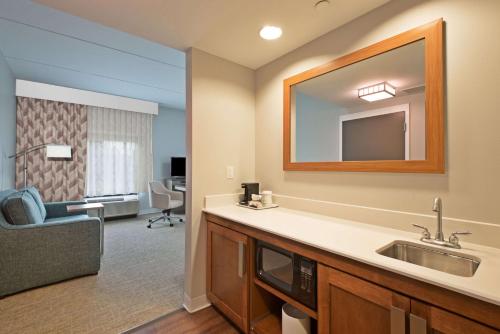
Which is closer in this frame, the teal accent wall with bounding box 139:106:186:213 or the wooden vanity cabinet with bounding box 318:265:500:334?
the wooden vanity cabinet with bounding box 318:265:500:334

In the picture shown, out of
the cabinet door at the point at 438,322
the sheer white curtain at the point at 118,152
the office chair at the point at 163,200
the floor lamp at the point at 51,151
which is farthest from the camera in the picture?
the sheer white curtain at the point at 118,152

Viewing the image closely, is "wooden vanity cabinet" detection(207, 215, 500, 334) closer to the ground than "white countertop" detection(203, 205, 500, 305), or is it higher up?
closer to the ground

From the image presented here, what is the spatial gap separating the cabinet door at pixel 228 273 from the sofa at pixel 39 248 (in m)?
1.51

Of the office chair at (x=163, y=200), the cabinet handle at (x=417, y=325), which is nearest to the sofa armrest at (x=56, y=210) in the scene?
the office chair at (x=163, y=200)

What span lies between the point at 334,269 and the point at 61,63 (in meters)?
4.31

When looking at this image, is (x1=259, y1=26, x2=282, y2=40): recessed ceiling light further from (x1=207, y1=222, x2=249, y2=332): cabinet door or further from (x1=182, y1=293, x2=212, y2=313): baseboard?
(x1=182, y1=293, x2=212, y2=313): baseboard

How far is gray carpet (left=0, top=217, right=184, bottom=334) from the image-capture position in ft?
5.67

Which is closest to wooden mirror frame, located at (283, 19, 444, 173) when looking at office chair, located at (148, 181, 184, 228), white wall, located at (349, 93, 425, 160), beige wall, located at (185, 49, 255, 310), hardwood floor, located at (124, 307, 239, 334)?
white wall, located at (349, 93, 425, 160)

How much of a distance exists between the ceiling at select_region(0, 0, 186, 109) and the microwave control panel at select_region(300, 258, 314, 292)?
2852mm

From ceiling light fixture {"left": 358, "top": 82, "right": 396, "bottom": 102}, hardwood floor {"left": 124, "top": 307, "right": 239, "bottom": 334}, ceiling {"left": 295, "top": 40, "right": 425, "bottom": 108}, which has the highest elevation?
ceiling {"left": 295, "top": 40, "right": 425, "bottom": 108}

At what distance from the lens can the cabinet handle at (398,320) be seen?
0.83 m

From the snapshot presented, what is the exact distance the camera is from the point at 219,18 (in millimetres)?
1608

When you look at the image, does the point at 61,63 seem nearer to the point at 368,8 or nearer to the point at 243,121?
the point at 243,121

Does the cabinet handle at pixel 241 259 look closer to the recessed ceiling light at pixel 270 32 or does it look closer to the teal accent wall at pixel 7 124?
the recessed ceiling light at pixel 270 32
